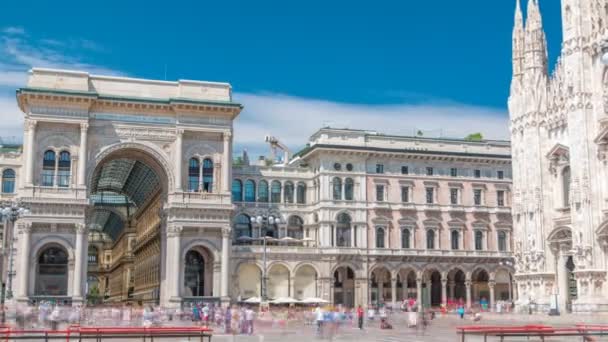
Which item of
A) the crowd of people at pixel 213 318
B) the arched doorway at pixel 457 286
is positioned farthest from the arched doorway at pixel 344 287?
the crowd of people at pixel 213 318

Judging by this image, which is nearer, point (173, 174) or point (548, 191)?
point (548, 191)

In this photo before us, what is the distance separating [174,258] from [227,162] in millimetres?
9152

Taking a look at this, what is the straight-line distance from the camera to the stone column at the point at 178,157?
2618 inches

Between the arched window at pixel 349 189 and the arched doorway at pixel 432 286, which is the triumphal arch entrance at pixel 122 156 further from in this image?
the arched doorway at pixel 432 286

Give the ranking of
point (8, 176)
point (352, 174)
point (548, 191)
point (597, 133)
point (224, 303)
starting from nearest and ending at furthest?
point (597, 133) → point (548, 191) → point (224, 303) → point (8, 176) → point (352, 174)

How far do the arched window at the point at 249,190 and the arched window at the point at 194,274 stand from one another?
12103 mm

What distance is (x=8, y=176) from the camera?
7400cm

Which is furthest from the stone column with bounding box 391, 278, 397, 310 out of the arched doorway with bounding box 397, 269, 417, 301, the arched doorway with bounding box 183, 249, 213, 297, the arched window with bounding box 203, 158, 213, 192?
the arched window with bounding box 203, 158, 213, 192

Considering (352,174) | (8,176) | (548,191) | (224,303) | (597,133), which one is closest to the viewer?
(597,133)

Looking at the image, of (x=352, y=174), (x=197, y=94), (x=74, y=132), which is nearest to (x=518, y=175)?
(x=352, y=174)

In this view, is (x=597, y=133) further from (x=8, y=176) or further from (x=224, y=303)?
(x=8, y=176)

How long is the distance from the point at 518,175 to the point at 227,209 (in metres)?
23.4

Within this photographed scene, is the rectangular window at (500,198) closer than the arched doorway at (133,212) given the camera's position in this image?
No

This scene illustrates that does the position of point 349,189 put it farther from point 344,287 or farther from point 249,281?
point 249,281
